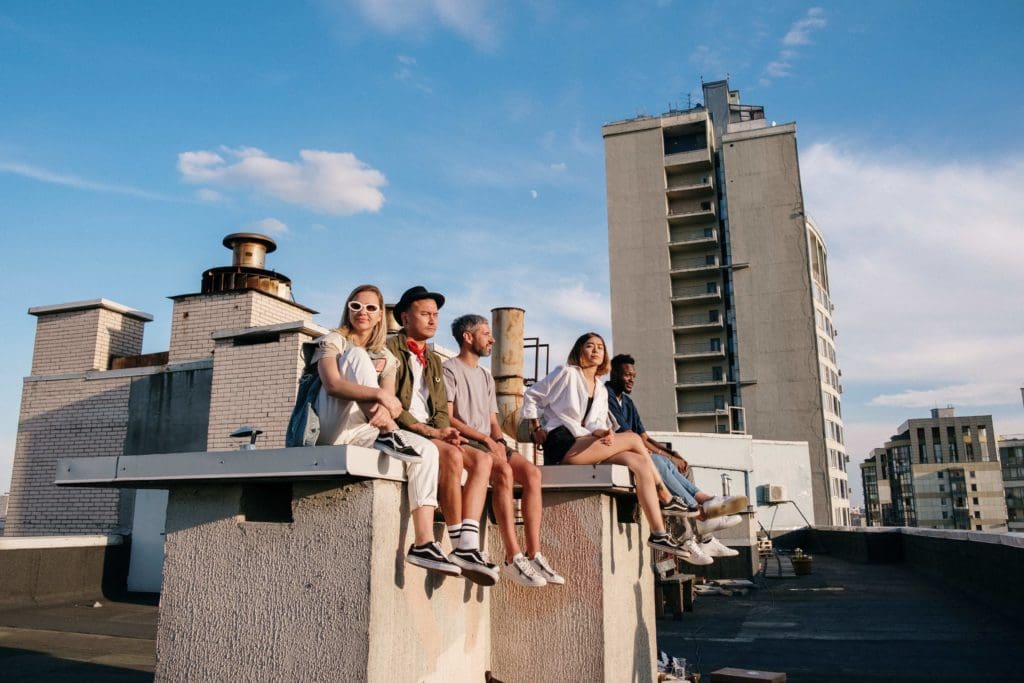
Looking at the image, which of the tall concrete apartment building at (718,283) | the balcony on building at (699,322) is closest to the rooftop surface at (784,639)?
the tall concrete apartment building at (718,283)

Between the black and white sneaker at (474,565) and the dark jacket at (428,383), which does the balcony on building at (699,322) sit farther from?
the black and white sneaker at (474,565)

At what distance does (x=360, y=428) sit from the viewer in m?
3.30

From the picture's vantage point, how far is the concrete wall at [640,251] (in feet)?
179

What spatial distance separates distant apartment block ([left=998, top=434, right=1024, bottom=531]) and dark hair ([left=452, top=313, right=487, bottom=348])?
13777cm

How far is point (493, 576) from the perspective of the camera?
3252 mm

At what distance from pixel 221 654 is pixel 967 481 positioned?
134m

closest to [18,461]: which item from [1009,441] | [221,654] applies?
A: [221,654]

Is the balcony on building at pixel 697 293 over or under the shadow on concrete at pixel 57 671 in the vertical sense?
over

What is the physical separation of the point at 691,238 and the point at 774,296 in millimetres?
7530

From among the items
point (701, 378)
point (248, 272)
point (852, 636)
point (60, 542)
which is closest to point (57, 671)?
point (60, 542)

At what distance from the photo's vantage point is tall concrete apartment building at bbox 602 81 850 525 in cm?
5272

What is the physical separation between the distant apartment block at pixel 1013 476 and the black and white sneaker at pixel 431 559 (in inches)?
5461

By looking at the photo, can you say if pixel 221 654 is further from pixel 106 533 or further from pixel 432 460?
pixel 106 533

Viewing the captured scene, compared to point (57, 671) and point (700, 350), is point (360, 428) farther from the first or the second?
point (700, 350)
